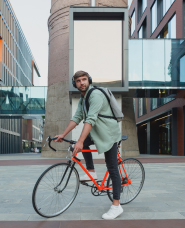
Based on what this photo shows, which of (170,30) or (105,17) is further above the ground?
(170,30)

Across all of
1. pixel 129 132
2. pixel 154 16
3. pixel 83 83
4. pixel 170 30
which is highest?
pixel 154 16

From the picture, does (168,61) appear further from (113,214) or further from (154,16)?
(113,214)

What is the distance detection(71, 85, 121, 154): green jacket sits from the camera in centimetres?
359

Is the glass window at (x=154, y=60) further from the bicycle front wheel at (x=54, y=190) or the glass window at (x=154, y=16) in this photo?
the bicycle front wheel at (x=54, y=190)

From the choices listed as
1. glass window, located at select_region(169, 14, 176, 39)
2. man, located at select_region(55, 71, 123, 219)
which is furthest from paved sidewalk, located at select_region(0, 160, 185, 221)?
glass window, located at select_region(169, 14, 176, 39)

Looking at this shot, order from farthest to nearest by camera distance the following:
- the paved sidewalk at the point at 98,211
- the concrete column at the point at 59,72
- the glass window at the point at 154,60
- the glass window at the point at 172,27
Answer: the glass window at the point at 172,27 → the concrete column at the point at 59,72 → the glass window at the point at 154,60 → the paved sidewalk at the point at 98,211

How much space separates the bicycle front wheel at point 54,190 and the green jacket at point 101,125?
0.51 meters

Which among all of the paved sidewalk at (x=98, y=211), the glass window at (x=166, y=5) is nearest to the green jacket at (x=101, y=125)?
the paved sidewalk at (x=98, y=211)

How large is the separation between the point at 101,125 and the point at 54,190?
3.27ft

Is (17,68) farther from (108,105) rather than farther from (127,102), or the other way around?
(108,105)

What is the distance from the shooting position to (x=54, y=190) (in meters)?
3.69

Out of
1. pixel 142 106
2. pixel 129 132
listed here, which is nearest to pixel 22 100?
pixel 129 132

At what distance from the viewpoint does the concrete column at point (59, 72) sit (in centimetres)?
1728

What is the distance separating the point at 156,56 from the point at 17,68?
1618 inches
